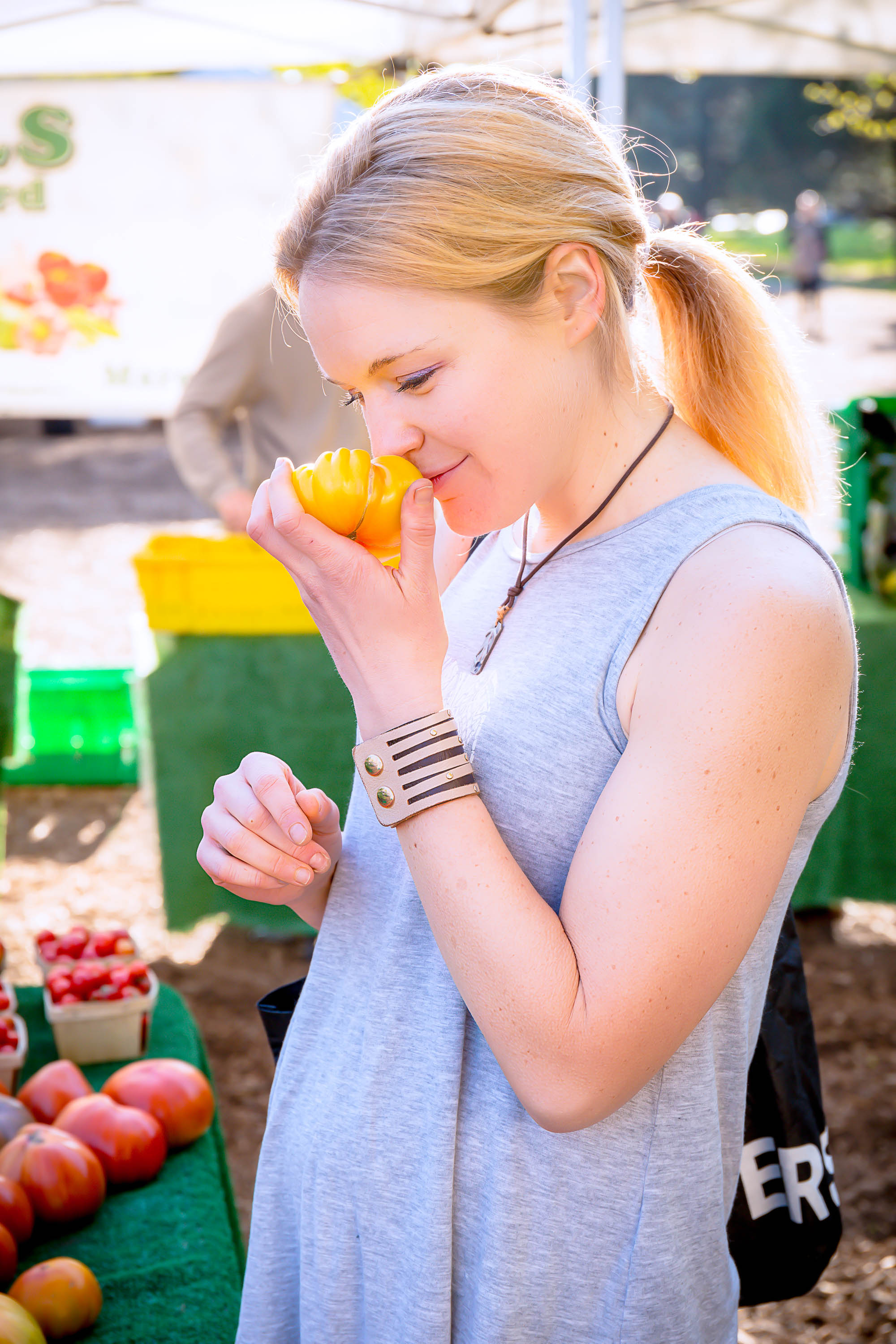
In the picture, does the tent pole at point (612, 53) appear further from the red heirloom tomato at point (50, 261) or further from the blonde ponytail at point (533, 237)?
the red heirloom tomato at point (50, 261)

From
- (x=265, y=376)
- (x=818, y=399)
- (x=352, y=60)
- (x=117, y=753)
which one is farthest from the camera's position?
(x=352, y=60)

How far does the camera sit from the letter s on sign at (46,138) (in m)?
6.33

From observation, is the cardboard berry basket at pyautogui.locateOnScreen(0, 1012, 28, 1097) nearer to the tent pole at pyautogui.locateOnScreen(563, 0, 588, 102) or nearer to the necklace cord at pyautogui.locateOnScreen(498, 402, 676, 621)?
the necklace cord at pyautogui.locateOnScreen(498, 402, 676, 621)

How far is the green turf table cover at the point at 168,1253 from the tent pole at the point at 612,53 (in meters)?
3.63

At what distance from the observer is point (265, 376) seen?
A: 401cm

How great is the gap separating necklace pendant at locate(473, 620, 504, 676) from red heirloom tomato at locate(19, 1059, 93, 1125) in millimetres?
1138

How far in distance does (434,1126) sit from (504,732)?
Answer: 381 mm

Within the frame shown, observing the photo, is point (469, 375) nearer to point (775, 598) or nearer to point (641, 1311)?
point (775, 598)

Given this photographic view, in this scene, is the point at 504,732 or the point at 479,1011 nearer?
the point at 479,1011

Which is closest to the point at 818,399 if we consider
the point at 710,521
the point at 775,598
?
the point at 710,521

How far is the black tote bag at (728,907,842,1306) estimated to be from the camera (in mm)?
1345

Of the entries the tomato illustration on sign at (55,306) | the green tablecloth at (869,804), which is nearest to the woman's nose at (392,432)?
the green tablecloth at (869,804)

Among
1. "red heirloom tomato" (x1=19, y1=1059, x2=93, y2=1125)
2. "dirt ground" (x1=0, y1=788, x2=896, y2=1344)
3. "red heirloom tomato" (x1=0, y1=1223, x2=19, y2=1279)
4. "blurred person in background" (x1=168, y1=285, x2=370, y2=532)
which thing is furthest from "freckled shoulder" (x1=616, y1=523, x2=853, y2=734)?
"blurred person in background" (x1=168, y1=285, x2=370, y2=532)

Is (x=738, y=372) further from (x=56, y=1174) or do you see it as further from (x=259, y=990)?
(x=259, y=990)
